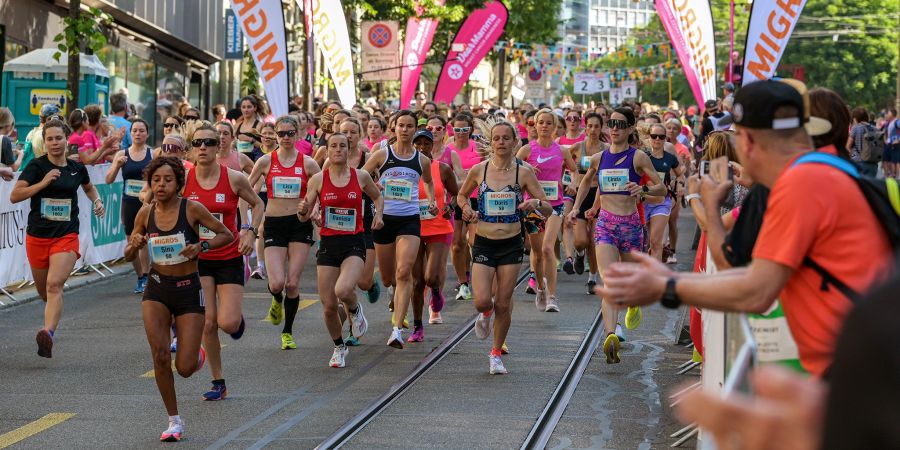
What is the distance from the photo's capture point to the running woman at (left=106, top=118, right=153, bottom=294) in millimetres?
14844

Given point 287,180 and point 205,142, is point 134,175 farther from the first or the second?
point 205,142

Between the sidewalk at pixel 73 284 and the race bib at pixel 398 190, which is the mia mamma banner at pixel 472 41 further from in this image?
the race bib at pixel 398 190

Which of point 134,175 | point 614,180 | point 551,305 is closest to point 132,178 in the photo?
point 134,175

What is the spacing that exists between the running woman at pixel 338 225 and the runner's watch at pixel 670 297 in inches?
290

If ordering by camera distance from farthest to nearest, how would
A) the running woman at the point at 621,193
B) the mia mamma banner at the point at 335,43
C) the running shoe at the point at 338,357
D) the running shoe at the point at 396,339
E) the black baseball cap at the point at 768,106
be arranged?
the mia mamma banner at the point at 335,43 → the running woman at the point at 621,193 → the running shoe at the point at 396,339 → the running shoe at the point at 338,357 → the black baseball cap at the point at 768,106

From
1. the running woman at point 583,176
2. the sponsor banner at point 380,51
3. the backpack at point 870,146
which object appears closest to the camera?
the running woman at point 583,176

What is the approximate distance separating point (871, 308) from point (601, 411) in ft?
24.9

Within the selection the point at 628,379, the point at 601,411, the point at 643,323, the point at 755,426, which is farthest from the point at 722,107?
the point at 755,426

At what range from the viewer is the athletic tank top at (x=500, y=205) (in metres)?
11.0

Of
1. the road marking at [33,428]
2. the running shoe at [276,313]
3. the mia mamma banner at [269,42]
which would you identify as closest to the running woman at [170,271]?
the road marking at [33,428]

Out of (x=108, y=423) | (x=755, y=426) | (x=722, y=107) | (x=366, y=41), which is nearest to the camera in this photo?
(x=755, y=426)

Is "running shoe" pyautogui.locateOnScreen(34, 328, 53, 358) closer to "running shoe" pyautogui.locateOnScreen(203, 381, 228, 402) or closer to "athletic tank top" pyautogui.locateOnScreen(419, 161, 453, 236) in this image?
"running shoe" pyautogui.locateOnScreen(203, 381, 228, 402)

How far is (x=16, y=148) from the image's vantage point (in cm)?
1803

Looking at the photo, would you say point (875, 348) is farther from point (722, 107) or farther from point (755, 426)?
point (722, 107)
